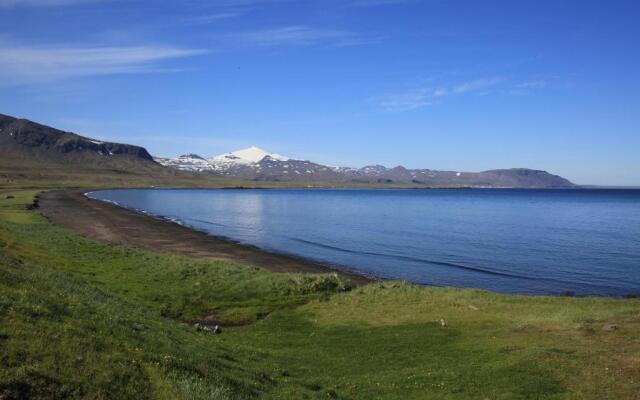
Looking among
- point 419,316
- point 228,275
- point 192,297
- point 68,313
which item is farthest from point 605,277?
point 68,313

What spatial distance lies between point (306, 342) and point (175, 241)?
179ft

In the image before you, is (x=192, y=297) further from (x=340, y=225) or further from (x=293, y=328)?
(x=340, y=225)

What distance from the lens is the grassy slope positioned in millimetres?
14281

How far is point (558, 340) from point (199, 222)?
99.3 meters

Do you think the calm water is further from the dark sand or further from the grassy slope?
the grassy slope

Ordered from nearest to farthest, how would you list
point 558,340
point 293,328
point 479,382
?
point 479,382 < point 558,340 < point 293,328

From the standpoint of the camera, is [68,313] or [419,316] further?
[419,316]

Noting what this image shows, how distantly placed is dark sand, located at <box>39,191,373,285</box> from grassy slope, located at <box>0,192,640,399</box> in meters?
16.5

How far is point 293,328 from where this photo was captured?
101ft

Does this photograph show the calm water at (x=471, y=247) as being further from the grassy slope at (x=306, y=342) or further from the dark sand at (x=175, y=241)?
the grassy slope at (x=306, y=342)

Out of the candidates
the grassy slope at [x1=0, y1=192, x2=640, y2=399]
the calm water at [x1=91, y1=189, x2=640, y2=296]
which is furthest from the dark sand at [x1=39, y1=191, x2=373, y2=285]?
the grassy slope at [x1=0, y1=192, x2=640, y2=399]

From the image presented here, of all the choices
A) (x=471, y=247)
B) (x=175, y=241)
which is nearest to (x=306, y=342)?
(x=175, y=241)

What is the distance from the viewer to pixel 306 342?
27438 millimetres

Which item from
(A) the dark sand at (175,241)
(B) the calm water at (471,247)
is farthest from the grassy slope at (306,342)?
(B) the calm water at (471,247)
